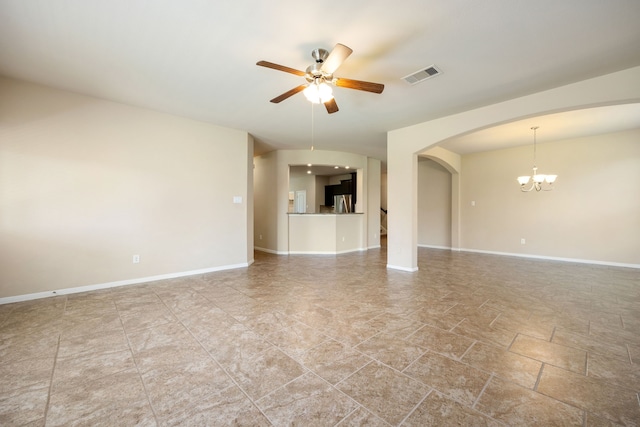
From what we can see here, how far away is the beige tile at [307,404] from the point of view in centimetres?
132

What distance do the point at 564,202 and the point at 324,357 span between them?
21.4 feet

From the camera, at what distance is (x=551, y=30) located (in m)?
2.05

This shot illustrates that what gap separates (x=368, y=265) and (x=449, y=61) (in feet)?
12.1

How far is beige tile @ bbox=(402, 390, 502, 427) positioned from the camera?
1.29 m

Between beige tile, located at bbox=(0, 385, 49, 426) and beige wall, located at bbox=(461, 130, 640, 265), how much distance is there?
787 centimetres

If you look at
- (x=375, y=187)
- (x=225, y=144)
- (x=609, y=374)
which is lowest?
(x=609, y=374)

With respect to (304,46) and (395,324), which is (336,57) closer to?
(304,46)

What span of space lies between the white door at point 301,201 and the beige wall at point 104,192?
17.2 feet

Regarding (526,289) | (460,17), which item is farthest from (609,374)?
(460,17)

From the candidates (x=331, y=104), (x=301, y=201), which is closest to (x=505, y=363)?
(x=331, y=104)

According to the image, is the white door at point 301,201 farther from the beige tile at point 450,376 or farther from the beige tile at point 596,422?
the beige tile at point 596,422

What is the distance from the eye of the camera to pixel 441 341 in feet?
6.96

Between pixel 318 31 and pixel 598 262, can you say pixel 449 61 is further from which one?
pixel 598 262

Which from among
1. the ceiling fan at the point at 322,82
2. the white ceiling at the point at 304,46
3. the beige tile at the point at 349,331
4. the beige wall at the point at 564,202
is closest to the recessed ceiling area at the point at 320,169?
the beige wall at the point at 564,202
